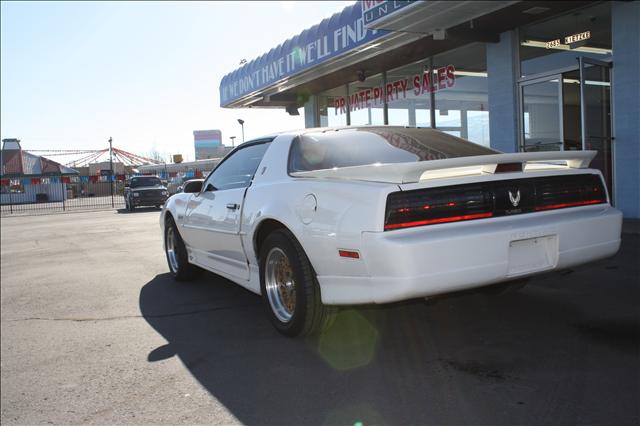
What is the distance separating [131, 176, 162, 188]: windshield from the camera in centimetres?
2370

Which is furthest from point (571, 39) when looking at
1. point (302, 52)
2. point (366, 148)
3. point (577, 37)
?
point (366, 148)

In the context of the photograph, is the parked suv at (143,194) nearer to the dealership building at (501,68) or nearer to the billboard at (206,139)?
the dealership building at (501,68)

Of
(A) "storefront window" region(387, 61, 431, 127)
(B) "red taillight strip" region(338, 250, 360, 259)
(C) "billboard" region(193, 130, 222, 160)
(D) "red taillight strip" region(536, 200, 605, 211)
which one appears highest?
(C) "billboard" region(193, 130, 222, 160)

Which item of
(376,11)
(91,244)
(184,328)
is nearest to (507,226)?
(184,328)

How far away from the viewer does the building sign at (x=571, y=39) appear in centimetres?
896

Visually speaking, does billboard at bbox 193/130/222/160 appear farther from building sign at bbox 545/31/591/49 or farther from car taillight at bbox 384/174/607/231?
car taillight at bbox 384/174/607/231

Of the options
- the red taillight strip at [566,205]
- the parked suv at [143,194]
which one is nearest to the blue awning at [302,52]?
the red taillight strip at [566,205]

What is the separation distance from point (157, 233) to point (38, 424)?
9.25 m

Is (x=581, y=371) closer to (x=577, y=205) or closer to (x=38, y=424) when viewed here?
(x=577, y=205)

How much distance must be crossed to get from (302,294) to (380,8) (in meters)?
6.62

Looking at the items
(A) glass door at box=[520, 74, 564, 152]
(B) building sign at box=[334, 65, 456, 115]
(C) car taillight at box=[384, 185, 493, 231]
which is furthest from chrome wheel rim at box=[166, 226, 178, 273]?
(B) building sign at box=[334, 65, 456, 115]

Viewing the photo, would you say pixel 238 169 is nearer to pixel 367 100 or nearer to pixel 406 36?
pixel 406 36

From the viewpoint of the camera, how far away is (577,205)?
3.63m

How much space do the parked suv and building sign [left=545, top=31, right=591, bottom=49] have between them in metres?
16.8
